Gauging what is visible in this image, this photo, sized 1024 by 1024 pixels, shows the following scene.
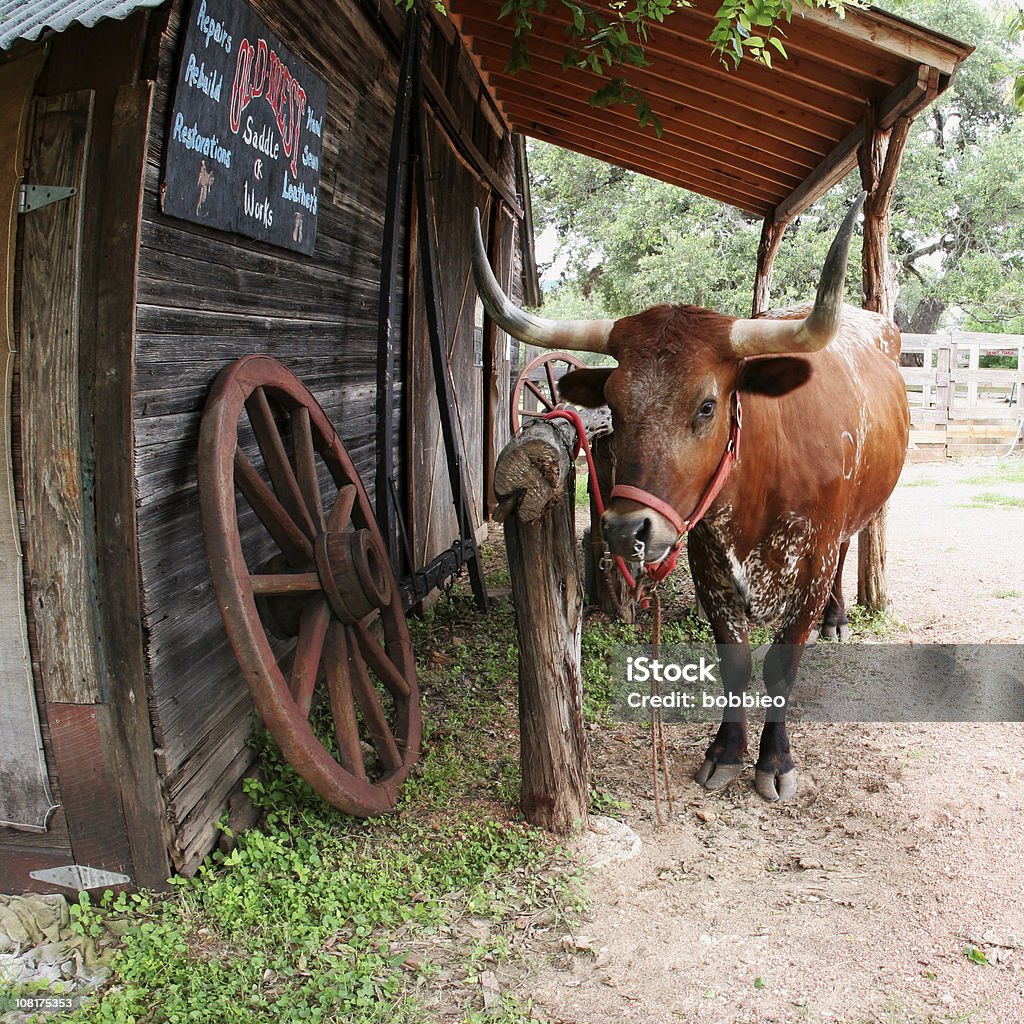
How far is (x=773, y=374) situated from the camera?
2.80 metres

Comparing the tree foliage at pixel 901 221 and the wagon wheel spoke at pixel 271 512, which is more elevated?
the tree foliage at pixel 901 221

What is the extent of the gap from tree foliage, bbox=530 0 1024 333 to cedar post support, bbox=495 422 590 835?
14.0 m

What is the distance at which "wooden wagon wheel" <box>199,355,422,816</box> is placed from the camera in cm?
243

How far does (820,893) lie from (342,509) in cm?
215

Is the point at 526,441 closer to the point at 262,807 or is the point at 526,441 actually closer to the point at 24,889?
the point at 262,807

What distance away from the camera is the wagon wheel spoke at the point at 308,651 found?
270cm

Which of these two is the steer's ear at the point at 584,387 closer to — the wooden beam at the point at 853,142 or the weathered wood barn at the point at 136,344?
the weathered wood barn at the point at 136,344

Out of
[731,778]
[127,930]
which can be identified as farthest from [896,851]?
[127,930]

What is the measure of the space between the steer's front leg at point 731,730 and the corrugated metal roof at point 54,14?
9.85 ft

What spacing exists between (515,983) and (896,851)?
5.11 feet

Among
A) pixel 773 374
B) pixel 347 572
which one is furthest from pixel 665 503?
pixel 347 572

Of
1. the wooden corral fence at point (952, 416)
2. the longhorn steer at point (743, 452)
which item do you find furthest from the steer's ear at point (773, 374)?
the wooden corral fence at point (952, 416)

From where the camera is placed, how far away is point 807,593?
3.51 metres

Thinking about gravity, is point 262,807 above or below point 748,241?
below
